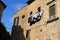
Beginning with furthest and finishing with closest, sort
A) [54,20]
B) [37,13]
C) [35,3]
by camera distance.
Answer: [35,3] → [37,13] → [54,20]

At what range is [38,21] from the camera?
23.2 m

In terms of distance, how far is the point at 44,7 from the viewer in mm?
23219

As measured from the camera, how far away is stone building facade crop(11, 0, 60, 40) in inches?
805

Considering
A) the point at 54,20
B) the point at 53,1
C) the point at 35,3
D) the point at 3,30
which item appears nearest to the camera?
the point at 54,20

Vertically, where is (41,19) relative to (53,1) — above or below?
below

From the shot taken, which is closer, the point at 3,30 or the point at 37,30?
the point at 37,30

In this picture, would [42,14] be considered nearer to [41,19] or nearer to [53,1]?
[41,19]

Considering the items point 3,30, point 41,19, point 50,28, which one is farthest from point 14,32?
point 50,28

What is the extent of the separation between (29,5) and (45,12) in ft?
16.1

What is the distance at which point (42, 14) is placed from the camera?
75.4ft

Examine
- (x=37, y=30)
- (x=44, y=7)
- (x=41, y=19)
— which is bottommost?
(x=37, y=30)

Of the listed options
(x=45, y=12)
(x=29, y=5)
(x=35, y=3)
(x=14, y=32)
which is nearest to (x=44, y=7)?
(x=45, y=12)

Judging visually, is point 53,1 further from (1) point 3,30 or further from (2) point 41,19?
(1) point 3,30

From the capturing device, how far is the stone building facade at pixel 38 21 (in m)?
20.4
